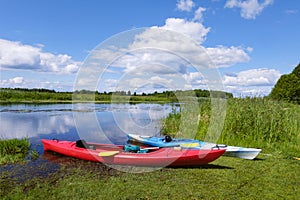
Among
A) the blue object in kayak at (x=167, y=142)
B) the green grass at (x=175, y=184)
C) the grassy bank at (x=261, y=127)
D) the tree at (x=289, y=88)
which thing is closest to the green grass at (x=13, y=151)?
the green grass at (x=175, y=184)

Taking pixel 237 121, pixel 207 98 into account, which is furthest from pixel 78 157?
pixel 207 98

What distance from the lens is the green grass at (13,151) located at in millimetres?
6301

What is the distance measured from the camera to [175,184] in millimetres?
4840

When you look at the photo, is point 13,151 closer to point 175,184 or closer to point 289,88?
point 175,184

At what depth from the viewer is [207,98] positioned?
12.9m

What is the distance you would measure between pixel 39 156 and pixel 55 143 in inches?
21.2

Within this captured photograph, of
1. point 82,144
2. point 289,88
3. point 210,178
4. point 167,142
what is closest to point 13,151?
point 82,144

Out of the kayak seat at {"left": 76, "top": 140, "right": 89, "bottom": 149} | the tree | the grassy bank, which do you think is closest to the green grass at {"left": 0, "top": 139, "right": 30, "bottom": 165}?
the kayak seat at {"left": 76, "top": 140, "right": 89, "bottom": 149}

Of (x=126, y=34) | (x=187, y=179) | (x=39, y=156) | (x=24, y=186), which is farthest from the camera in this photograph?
(x=39, y=156)

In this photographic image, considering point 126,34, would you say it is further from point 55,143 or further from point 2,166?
point 2,166

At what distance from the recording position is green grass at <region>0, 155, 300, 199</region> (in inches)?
168

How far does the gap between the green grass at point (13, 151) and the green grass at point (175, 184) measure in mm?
1592

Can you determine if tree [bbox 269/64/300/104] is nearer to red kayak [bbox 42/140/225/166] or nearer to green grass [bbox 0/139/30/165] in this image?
red kayak [bbox 42/140/225/166]

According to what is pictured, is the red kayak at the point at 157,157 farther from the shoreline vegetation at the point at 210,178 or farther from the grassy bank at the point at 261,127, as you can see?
the grassy bank at the point at 261,127
